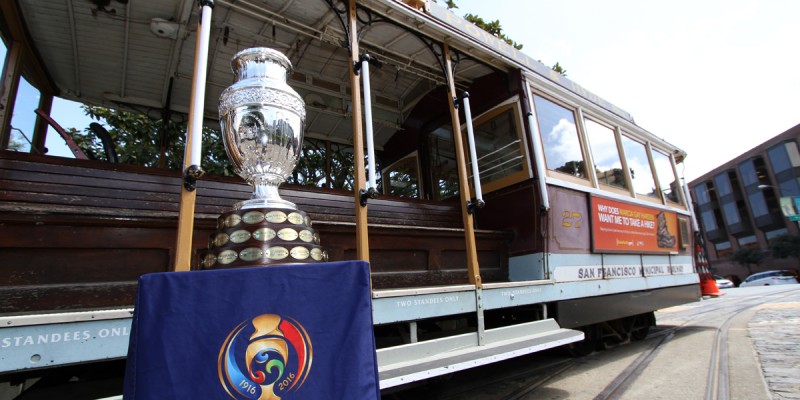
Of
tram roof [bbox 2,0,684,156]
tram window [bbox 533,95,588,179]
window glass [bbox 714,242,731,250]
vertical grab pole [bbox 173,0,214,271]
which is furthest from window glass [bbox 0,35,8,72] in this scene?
window glass [bbox 714,242,731,250]

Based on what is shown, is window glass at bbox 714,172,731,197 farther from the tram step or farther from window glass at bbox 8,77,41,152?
A: window glass at bbox 8,77,41,152

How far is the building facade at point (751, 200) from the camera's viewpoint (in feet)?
104

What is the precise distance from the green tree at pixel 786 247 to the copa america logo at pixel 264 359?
1732 inches

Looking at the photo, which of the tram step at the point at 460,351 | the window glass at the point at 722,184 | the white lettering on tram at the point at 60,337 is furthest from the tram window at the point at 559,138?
the window glass at the point at 722,184

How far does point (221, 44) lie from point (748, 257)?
4660 centimetres

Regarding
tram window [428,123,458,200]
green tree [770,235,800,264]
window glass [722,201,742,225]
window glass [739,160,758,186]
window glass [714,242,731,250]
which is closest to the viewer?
tram window [428,123,458,200]

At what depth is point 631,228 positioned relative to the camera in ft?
14.8

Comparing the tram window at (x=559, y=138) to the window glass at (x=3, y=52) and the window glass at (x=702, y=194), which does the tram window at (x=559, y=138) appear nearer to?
the window glass at (x=3, y=52)

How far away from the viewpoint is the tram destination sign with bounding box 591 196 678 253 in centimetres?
407

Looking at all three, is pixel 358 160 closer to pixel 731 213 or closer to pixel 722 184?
pixel 731 213

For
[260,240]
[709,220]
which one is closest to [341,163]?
[260,240]

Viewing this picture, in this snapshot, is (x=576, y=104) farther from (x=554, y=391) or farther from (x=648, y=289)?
(x=554, y=391)

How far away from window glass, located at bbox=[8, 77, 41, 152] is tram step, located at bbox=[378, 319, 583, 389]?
345 cm

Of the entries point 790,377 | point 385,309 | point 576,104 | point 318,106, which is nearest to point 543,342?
point 385,309
